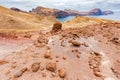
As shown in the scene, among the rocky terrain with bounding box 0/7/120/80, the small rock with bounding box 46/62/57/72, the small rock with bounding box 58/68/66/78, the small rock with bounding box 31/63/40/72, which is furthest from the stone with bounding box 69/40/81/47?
the small rock with bounding box 31/63/40/72

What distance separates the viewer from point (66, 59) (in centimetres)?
1247

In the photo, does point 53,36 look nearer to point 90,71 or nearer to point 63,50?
point 63,50

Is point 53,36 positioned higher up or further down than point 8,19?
higher up

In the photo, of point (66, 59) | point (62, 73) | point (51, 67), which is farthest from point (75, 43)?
point (62, 73)

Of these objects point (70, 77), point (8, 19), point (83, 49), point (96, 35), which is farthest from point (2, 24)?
point (70, 77)

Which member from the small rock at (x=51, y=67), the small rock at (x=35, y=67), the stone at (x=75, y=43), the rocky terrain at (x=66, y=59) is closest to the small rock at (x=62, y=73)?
the rocky terrain at (x=66, y=59)

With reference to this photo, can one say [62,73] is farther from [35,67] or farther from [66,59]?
[66,59]

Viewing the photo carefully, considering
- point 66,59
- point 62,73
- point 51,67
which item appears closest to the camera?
point 62,73

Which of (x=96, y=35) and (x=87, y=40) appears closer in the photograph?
(x=87, y=40)

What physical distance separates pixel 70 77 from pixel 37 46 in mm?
3968

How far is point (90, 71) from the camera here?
11891 mm

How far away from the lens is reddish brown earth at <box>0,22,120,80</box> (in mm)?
11180

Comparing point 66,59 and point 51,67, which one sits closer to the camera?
point 51,67

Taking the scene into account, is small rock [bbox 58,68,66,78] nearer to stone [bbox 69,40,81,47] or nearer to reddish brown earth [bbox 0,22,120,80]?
reddish brown earth [bbox 0,22,120,80]
